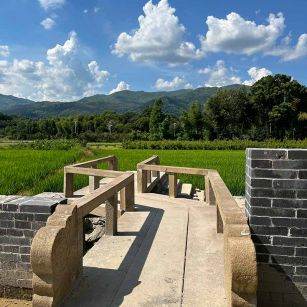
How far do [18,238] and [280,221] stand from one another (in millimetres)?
2985

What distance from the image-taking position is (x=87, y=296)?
11.7 ft

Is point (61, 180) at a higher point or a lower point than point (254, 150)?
lower

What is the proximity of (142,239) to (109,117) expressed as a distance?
97610 millimetres

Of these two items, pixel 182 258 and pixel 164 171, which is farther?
pixel 164 171

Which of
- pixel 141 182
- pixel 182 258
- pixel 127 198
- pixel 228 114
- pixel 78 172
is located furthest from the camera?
pixel 228 114

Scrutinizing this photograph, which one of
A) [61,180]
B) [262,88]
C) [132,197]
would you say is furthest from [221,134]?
[132,197]

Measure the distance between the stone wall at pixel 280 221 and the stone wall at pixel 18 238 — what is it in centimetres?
230

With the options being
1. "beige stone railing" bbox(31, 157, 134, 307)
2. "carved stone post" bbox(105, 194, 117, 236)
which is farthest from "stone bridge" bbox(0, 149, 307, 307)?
"carved stone post" bbox(105, 194, 117, 236)

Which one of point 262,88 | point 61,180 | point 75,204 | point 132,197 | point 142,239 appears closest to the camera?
point 75,204

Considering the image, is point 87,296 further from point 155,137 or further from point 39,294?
point 155,137

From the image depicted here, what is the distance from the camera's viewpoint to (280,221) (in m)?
3.81

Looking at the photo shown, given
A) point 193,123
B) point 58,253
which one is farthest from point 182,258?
point 193,123

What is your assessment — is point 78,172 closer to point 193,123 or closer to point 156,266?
point 156,266

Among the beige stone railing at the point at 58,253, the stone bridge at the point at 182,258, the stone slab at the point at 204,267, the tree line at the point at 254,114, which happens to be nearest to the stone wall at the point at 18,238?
the stone bridge at the point at 182,258
